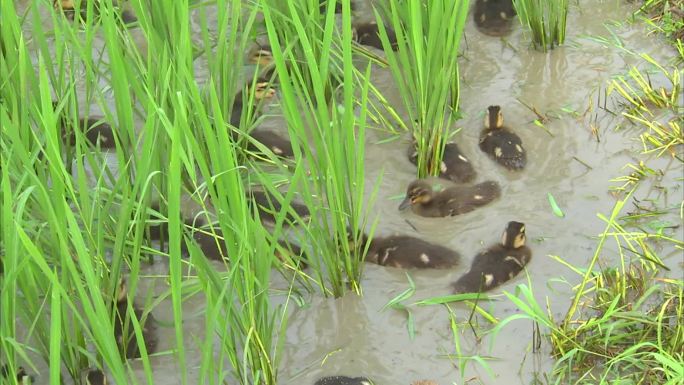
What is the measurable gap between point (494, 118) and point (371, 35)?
3.03 ft

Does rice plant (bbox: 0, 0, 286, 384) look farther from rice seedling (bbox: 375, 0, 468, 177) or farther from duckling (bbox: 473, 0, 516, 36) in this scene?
duckling (bbox: 473, 0, 516, 36)

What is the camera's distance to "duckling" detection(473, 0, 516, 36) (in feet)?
15.3

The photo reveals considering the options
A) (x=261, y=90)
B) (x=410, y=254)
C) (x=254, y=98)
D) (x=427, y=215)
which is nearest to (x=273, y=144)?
(x=254, y=98)

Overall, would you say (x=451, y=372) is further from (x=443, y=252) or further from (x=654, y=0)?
(x=654, y=0)

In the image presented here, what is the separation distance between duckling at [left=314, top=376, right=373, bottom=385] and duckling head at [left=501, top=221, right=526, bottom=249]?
2.33 ft

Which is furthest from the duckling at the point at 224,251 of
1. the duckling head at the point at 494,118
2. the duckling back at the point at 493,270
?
the duckling head at the point at 494,118

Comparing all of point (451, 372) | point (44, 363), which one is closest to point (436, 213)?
point (451, 372)

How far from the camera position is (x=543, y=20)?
4512mm

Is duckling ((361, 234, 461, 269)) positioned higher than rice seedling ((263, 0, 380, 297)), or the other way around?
rice seedling ((263, 0, 380, 297))

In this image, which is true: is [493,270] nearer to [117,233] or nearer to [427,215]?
[427,215]

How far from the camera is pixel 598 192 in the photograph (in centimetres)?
371

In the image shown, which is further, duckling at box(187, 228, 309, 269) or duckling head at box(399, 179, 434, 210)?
duckling head at box(399, 179, 434, 210)

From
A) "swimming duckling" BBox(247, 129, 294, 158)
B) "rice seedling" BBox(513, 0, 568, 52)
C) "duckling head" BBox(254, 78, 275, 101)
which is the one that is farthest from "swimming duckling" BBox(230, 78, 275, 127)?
"rice seedling" BBox(513, 0, 568, 52)

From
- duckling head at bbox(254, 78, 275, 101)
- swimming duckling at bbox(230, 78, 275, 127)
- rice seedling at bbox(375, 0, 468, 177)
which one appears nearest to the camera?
rice seedling at bbox(375, 0, 468, 177)
